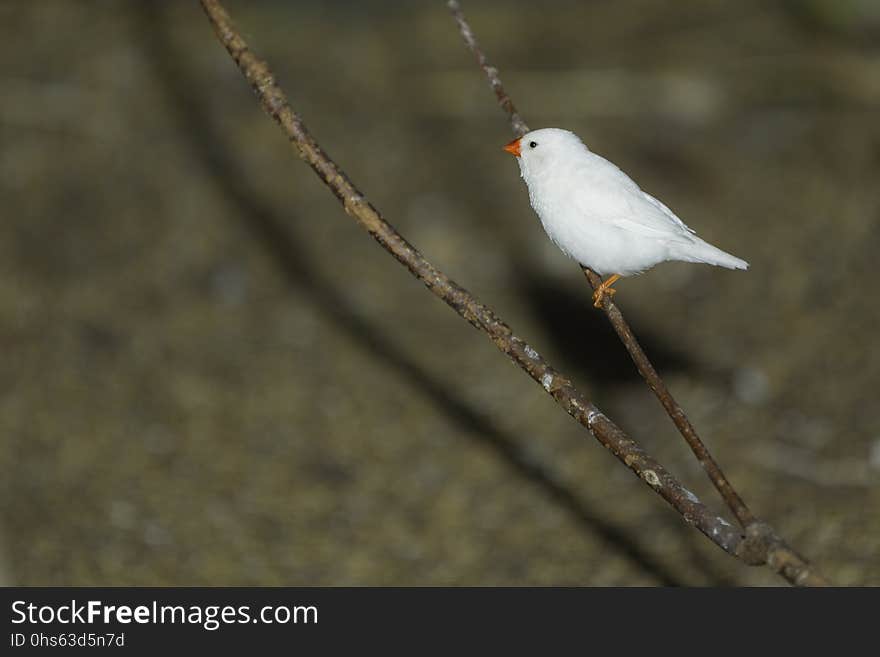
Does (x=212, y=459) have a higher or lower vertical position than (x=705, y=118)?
lower

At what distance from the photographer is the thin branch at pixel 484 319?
215 cm

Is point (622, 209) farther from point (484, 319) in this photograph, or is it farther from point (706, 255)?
point (484, 319)

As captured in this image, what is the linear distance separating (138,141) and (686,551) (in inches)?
164

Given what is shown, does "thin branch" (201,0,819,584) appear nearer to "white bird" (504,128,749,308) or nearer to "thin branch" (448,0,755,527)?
"thin branch" (448,0,755,527)

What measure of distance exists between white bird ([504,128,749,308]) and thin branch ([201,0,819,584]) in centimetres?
28

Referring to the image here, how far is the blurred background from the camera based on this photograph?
13.0 ft

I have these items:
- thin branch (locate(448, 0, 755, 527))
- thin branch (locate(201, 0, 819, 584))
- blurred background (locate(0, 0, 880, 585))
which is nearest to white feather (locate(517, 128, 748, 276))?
thin branch (locate(448, 0, 755, 527))

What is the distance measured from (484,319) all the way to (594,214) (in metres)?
0.35

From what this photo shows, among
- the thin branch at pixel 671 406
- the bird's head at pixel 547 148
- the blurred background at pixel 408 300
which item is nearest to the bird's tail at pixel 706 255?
the thin branch at pixel 671 406

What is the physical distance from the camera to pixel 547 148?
2447 millimetres

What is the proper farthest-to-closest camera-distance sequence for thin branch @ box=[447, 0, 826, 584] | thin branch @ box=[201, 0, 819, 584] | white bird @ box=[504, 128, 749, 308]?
white bird @ box=[504, 128, 749, 308], thin branch @ box=[201, 0, 819, 584], thin branch @ box=[447, 0, 826, 584]
